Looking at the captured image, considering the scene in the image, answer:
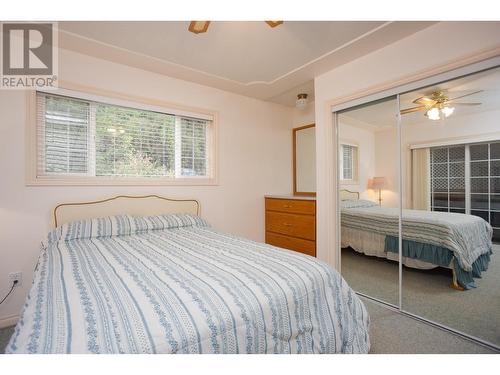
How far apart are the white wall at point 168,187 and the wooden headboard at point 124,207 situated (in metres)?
0.07

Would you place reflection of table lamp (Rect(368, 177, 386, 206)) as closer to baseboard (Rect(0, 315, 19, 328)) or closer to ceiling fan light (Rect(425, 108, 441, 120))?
ceiling fan light (Rect(425, 108, 441, 120))

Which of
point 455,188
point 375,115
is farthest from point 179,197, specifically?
point 455,188

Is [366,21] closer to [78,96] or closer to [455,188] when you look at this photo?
[455,188]

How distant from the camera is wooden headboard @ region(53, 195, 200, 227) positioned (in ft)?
7.35

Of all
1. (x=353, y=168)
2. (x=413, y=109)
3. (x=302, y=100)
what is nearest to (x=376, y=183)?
(x=353, y=168)

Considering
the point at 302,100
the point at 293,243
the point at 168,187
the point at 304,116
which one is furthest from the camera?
the point at 304,116

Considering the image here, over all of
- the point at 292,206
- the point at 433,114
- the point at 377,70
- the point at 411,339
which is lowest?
the point at 411,339

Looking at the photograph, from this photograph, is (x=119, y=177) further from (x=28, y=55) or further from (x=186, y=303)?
(x=186, y=303)

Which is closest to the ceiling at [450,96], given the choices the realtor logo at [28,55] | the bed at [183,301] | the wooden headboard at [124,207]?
the bed at [183,301]

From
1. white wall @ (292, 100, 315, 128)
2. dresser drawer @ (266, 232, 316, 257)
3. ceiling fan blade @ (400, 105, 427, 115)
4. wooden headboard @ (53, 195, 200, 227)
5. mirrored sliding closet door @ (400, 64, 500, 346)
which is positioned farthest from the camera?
white wall @ (292, 100, 315, 128)

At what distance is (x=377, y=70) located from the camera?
231 cm

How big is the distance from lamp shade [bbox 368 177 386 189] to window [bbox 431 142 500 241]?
0.40 m

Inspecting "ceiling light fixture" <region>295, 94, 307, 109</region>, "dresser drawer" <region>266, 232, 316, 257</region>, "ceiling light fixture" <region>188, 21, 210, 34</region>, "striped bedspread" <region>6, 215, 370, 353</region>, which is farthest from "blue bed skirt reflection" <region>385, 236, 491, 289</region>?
"ceiling light fixture" <region>188, 21, 210, 34</region>

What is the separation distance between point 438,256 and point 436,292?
32 cm
